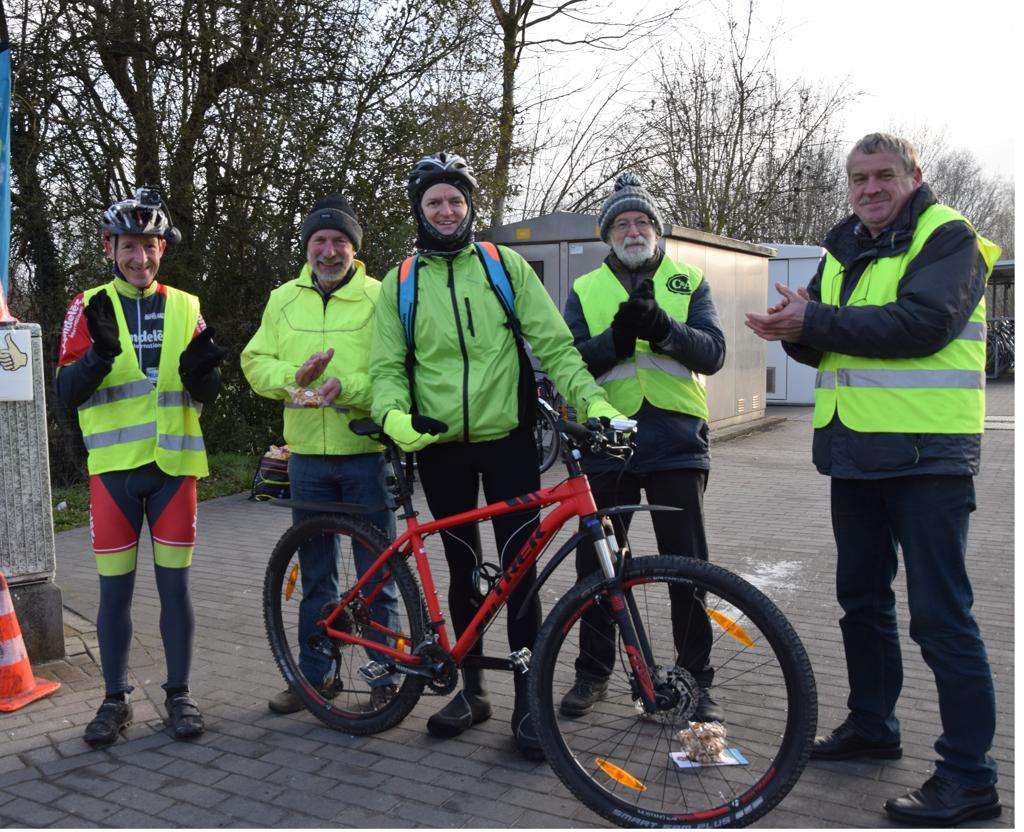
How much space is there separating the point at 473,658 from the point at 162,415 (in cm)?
156

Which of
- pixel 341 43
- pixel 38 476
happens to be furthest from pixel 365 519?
pixel 341 43

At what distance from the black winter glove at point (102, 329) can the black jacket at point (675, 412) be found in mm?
1791

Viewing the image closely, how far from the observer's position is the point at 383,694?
3.88m

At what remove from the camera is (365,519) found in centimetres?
411

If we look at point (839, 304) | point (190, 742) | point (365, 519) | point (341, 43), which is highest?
point (341, 43)

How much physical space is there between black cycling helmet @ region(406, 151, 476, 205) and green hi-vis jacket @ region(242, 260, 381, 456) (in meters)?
0.62

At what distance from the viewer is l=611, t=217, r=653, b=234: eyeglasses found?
3.94 metres

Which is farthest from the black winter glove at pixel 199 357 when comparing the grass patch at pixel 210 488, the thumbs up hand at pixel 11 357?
the grass patch at pixel 210 488

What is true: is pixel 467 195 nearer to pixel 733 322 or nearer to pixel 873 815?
pixel 873 815

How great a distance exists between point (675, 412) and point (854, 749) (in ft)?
4.55

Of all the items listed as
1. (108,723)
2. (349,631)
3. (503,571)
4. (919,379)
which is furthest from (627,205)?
(108,723)

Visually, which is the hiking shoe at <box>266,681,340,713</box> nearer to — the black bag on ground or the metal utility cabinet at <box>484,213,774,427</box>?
the black bag on ground

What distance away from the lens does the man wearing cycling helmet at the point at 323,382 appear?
4.07 metres

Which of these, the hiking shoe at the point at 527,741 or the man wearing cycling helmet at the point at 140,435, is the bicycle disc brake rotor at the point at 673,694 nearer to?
the hiking shoe at the point at 527,741
